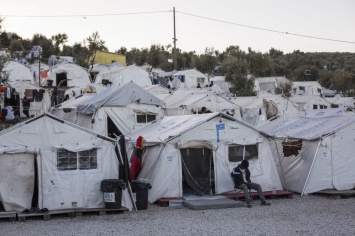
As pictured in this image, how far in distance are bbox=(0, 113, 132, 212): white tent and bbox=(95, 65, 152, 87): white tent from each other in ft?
96.0

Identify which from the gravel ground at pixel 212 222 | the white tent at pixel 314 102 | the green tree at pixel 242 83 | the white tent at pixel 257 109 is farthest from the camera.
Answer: the green tree at pixel 242 83

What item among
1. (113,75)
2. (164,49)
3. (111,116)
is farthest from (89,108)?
(164,49)

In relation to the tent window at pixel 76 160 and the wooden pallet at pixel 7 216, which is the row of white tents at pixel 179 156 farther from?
the wooden pallet at pixel 7 216

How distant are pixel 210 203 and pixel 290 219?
99.7 inches

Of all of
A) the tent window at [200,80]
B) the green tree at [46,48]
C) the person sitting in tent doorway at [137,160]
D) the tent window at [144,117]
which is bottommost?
the person sitting in tent doorway at [137,160]

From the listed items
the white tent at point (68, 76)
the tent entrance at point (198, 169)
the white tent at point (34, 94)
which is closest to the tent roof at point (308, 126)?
the tent entrance at point (198, 169)

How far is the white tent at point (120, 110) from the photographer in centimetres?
2580

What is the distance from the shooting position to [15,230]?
12227mm

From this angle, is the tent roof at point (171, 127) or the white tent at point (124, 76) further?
the white tent at point (124, 76)

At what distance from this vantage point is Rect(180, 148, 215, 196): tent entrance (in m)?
16.4

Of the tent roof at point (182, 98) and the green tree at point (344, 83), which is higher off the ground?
the green tree at point (344, 83)

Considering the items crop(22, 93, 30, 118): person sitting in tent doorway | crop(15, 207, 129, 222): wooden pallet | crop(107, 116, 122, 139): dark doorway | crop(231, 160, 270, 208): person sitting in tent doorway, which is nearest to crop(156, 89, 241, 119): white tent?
crop(107, 116, 122, 139): dark doorway

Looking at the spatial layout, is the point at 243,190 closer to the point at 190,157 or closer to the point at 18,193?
the point at 190,157

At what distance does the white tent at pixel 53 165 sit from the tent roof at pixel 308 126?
17.9 feet
